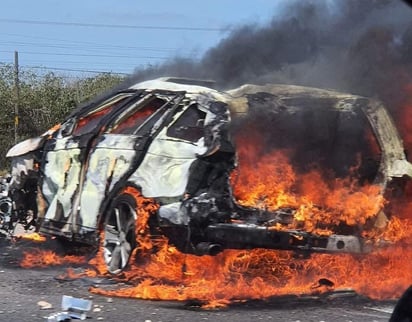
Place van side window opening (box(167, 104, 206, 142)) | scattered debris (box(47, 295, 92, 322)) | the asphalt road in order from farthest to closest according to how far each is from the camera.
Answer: van side window opening (box(167, 104, 206, 142)), the asphalt road, scattered debris (box(47, 295, 92, 322))

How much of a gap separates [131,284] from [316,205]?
5.91ft

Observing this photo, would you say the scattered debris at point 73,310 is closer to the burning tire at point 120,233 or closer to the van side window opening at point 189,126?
the burning tire at point 120,233

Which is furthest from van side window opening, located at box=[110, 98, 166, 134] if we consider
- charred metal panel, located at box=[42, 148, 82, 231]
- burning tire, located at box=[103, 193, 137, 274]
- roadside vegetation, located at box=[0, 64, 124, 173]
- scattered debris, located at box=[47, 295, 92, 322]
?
roadside vegetation, located at box=[0, 64, 124, 173]

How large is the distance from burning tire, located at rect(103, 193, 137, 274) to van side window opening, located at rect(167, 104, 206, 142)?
704 millimetres

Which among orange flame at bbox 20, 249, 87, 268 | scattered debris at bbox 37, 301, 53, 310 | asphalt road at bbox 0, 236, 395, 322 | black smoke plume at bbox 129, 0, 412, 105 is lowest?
scattered debris at bbox 37, 301, 53, 310

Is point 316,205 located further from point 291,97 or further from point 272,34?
point 272,34

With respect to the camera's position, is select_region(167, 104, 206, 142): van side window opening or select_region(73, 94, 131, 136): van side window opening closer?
select_region(167, 104, 206, 142): van side window opening

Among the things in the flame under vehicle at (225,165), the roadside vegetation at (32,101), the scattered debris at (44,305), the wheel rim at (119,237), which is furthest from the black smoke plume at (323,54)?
the roadside vegetation at (32,101)

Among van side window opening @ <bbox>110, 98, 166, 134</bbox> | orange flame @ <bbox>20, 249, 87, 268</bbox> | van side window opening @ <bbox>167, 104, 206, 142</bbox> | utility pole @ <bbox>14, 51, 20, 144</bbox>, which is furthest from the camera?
utility pole @ <bbox>14, 51, 20, 144</bbox>

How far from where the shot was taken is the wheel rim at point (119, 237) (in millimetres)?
6766

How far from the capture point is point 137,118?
285 inches

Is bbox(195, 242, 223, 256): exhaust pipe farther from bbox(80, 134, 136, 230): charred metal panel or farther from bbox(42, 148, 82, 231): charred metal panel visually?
bbox(42, 148, 82, 231): charred metal panel

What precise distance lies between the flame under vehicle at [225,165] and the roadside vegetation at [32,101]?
1916 centimetres

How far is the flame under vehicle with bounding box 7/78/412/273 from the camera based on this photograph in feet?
20.4
